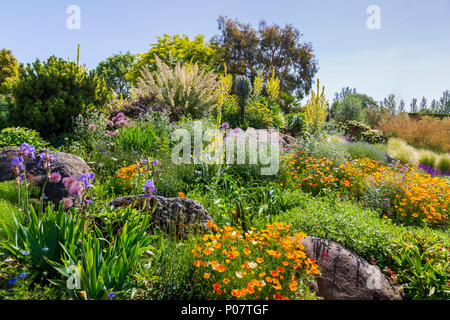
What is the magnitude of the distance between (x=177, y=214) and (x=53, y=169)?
226cm

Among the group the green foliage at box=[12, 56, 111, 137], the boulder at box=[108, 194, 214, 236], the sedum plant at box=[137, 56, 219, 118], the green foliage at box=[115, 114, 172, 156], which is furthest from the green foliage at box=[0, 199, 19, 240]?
the sedum plant at box=[137, 56, 219, 118]

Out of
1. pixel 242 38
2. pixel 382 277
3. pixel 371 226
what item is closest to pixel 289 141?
pixel 371 226

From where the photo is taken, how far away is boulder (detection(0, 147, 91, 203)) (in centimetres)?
403

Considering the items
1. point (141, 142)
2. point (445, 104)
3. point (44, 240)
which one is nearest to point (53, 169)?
point (44, 240)

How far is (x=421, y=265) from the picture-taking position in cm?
321

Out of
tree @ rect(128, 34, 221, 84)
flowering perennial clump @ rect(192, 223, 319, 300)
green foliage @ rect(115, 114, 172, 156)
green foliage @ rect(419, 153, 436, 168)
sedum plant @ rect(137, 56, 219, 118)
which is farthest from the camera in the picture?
tree @ rect(128, 34, 221, 84)

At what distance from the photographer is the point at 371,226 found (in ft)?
11.7

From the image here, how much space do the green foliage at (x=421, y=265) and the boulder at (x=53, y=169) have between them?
421 cm

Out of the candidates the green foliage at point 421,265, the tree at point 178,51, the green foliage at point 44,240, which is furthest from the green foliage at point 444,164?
the tree at point 178,51

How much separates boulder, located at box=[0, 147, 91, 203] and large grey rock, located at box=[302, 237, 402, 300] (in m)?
3.33

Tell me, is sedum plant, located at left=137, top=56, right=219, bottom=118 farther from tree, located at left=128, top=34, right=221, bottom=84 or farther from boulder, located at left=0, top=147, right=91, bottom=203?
tree, located at left=128, top=34, right=221, bottom=84

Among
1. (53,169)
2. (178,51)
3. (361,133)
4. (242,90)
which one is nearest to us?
(53,169)

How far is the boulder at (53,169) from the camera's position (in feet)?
13.2

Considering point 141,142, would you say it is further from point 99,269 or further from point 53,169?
point 99,269
